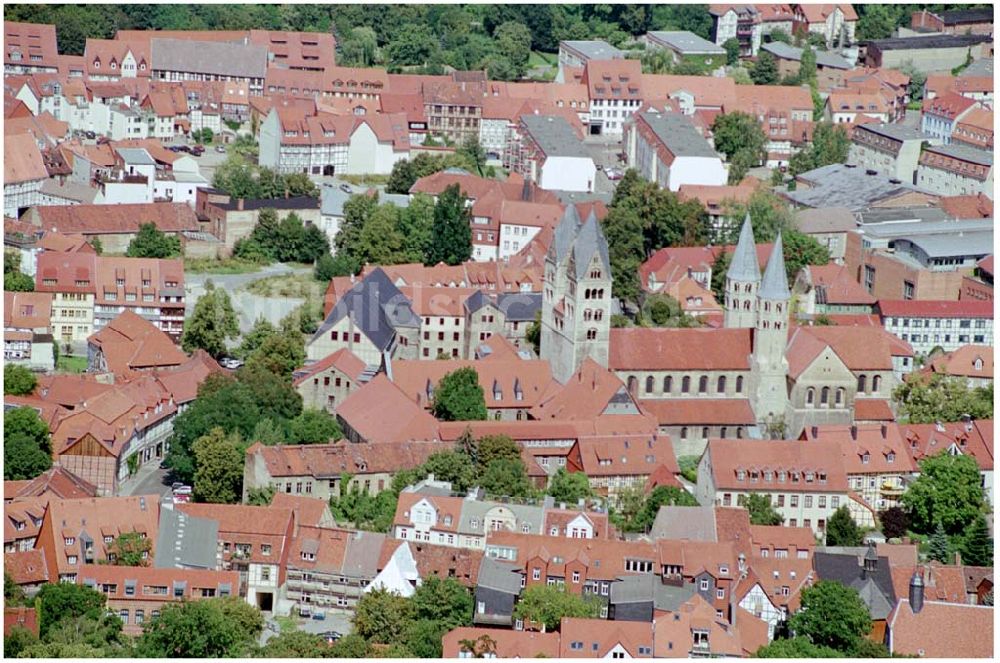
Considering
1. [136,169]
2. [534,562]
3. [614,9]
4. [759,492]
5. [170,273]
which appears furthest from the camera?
[614,9]

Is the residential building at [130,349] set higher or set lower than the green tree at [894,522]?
higher

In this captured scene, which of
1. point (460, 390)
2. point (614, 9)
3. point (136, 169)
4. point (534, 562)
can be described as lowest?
point (534, 562)

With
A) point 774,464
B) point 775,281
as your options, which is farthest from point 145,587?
point 775,281

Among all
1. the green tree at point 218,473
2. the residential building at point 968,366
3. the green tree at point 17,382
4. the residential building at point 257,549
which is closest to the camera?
the residential building at point 257,549

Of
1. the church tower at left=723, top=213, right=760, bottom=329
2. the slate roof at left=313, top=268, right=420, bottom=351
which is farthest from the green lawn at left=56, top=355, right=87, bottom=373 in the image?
the church tower at left=723, top=213, right=760, bottom=329

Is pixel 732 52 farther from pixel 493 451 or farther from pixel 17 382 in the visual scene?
pixel 493 451

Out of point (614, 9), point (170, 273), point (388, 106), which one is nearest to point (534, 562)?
point (170, 273)

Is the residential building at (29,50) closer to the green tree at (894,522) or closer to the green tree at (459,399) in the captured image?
the green tree at (459,399)

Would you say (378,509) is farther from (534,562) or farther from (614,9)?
(614,9)

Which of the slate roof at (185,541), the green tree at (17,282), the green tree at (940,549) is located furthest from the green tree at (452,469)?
the green tree at (17,282)
